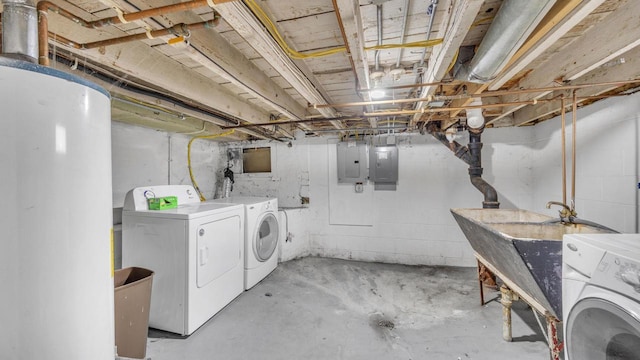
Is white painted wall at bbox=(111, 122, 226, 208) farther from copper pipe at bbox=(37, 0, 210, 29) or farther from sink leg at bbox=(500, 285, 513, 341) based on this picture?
sink leg at bbox=(500, 285, 513, 341)

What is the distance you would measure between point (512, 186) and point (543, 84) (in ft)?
6.34

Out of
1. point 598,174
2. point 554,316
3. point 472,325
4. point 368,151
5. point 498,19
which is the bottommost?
point 472,325

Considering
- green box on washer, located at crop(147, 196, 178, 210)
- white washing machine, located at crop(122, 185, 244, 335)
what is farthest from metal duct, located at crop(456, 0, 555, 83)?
green box on washer, located at crop(147, 196, 178, 210)

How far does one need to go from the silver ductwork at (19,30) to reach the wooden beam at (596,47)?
8.14 ft

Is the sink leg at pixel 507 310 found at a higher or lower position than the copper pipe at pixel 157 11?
lower

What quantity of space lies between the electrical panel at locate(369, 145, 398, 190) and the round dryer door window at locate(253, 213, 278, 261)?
1.57 m

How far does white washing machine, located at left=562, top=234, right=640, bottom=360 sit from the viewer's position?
0.90 meters

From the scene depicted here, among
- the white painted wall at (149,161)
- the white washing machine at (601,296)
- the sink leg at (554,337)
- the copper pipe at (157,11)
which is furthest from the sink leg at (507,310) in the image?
the white painted wall at (149,161)

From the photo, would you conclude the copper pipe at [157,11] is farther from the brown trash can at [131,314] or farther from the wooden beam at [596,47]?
the wooden beam at [596,47]

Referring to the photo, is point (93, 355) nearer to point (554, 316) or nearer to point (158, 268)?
point (158, 268)

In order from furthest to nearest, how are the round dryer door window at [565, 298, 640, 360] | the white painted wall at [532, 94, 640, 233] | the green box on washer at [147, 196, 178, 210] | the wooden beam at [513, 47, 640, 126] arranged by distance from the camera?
the green box on washer at [147, 196, 178, 210]
the white painted wall at [532, 94, 640, 233]
the wooden beam at [513, 47, 640, 126]
the round dryer door window at [565, 298, 640, 360]

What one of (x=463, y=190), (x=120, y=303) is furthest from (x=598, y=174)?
(x=120, y=303)

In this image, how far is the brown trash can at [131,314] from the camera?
1582mm

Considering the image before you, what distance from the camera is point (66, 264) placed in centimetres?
76
